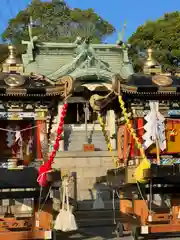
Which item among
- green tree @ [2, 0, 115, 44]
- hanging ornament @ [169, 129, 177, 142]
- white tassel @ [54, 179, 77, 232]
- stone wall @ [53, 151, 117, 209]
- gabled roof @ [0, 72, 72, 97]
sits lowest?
white tassel @ [54, 179, 77, 232]

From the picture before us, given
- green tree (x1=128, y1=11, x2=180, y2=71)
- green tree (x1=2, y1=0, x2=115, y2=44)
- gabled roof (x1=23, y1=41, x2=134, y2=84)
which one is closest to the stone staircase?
gabled roof (x1=23, y1=41, x2=134, y2=84)

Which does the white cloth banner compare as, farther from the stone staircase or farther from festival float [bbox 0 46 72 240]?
the stone staircase

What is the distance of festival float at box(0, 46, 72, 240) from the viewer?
10.5m

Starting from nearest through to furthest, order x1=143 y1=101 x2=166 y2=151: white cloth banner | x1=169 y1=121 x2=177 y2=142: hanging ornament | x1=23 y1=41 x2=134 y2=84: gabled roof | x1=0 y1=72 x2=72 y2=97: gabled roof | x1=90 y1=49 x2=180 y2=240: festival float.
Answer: x1=90 y1=49 x2=180 y2=240: festival float, x1=0 y1=72 x2=72 y2=97: gabled roof, x1=143 y1=101 x2=166 y2=151: white cloth banner, x1=169 y1=121 x2=177 y2=142: hanging ornament, x1=23 y1=41 x2=134 y2=84: gabled roof

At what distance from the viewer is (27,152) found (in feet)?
41.5

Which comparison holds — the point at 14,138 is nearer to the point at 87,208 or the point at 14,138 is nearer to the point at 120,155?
the point at 120,155

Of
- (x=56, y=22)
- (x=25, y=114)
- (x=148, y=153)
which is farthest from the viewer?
(x=56, y=22)

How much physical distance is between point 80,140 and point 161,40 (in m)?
21.3

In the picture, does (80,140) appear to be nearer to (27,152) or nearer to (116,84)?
(27,152)

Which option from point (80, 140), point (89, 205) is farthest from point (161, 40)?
point (89, 205)

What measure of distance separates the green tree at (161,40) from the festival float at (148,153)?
2835cm

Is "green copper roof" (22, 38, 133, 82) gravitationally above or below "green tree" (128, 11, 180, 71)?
below

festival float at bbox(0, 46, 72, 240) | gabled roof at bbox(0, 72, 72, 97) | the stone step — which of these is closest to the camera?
festival float at bbox(0, 46, 72, 240)

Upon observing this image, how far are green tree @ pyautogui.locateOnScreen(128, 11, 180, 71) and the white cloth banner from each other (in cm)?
2905
